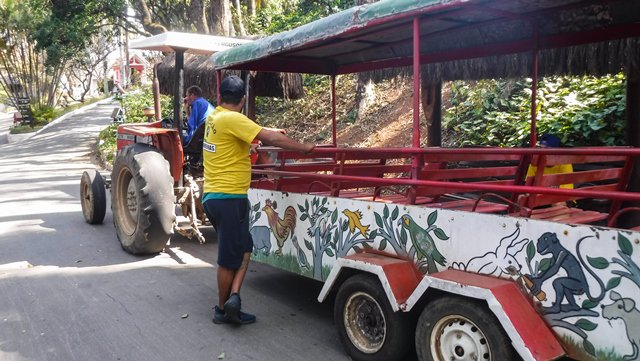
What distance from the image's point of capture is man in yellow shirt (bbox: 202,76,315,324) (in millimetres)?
4254

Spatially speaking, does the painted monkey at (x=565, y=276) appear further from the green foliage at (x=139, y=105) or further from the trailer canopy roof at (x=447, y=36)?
the green foliage at (x=139, y=105)

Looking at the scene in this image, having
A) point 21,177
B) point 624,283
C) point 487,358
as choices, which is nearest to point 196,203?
point 487,358

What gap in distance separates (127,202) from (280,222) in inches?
127

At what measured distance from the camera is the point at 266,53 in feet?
15.5

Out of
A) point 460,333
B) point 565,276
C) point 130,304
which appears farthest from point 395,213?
point 130,304

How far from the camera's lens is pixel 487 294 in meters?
2.78

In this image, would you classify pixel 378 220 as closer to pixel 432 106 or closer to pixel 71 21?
pixel 432 106

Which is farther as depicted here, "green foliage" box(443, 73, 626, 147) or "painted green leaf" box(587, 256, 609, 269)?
"green foliage" box(443, 73, 626, 147)

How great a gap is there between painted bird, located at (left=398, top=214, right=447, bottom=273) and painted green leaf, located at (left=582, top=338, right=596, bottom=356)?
90cm

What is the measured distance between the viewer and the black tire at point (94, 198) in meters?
8.12

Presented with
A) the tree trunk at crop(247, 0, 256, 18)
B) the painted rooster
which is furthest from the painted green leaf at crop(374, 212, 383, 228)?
the tree trunk at crop(247, 0, 256, 18)

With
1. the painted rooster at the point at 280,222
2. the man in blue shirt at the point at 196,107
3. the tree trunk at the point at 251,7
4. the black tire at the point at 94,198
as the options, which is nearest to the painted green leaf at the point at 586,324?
the painted rooster at the point at 280,222

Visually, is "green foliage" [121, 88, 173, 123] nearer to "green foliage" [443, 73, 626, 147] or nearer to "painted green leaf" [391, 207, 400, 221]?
"green foliage" [443, 73, 626, 147]

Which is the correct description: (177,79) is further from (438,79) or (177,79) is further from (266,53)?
(438,79)
